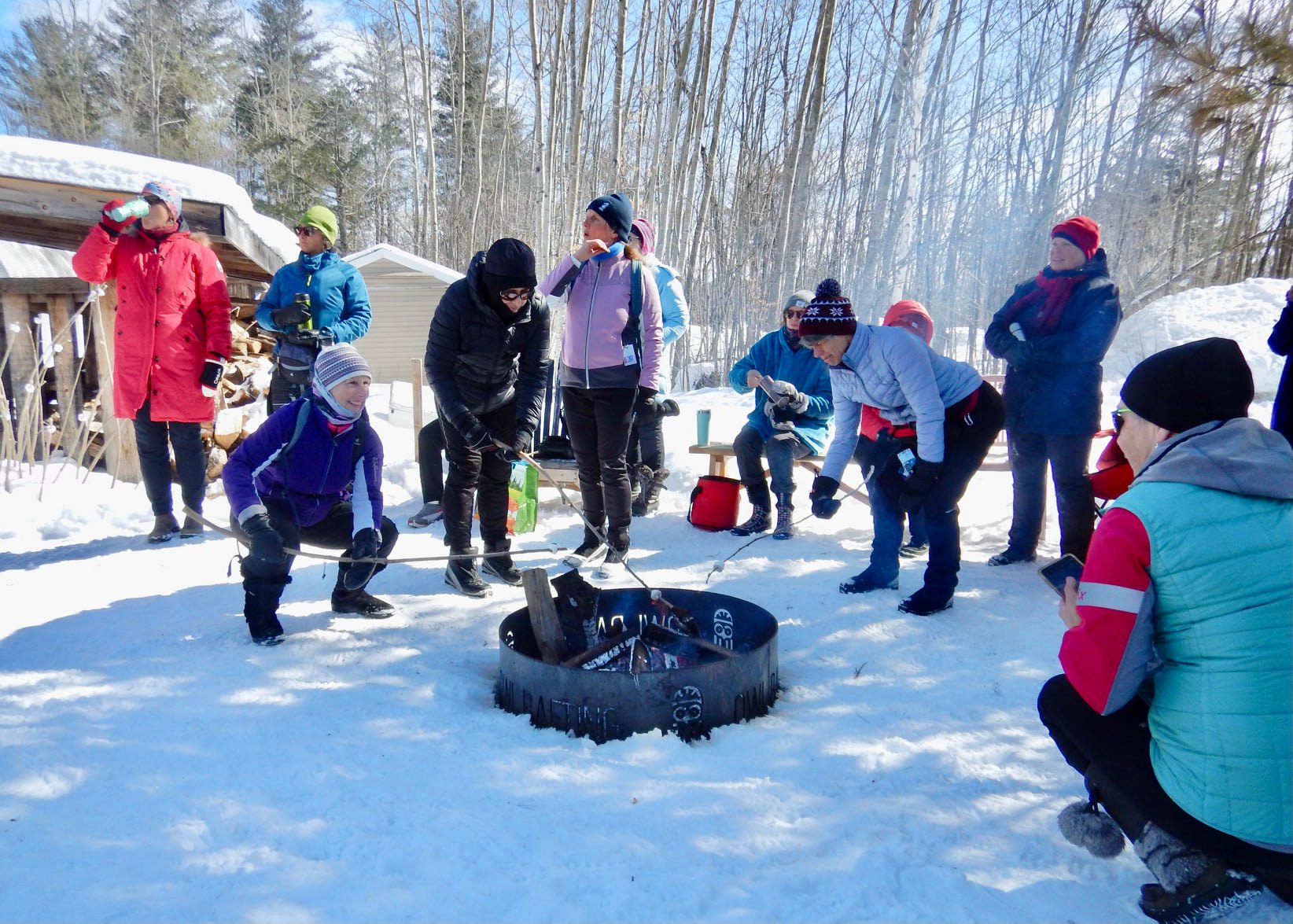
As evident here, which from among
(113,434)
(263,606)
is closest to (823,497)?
(263,606)

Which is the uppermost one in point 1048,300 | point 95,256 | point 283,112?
point 283,112

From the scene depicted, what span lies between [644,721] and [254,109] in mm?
30234

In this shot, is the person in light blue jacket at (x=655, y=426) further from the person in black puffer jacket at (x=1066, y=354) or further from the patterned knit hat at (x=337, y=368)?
the patterned knit hat at (x=337, y=368)

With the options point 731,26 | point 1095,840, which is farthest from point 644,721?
point 731,26

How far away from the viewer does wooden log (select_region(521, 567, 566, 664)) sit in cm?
320

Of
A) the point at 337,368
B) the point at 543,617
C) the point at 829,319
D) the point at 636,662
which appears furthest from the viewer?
the point at 829,319

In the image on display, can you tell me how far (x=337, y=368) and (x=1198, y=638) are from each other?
304 centimetres

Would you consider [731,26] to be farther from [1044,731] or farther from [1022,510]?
Answer: [1044,731]

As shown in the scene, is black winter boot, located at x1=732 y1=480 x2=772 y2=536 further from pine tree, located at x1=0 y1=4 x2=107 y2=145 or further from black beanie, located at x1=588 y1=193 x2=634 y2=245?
→ pine tree, located at x1=0 y1=4 x2=107 y2=145

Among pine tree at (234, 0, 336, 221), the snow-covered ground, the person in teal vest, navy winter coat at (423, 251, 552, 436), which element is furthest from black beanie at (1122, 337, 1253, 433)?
pine tree at (234, 0, 336, 221)

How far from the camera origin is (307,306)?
5.08 meters

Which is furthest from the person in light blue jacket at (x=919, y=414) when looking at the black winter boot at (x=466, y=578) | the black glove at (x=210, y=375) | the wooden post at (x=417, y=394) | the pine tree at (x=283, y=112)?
the pine tree at (x=283, y=112)

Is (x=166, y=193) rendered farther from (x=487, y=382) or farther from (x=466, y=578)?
(x=466, y=578)

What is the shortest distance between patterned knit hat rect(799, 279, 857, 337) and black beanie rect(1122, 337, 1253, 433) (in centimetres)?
191
